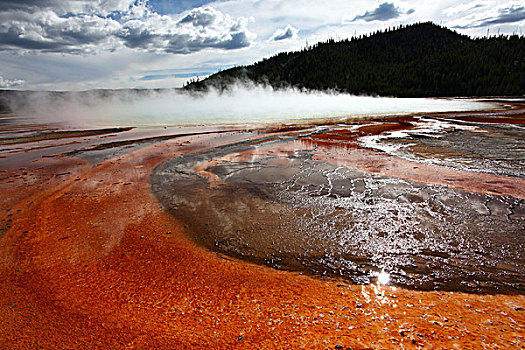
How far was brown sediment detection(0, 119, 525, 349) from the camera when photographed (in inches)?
97.5

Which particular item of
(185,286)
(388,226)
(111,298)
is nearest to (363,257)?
(388,226)

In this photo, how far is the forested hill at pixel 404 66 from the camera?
7100cm

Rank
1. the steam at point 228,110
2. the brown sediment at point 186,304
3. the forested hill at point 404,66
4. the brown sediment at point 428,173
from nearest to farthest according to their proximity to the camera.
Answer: the brown sediment at point 186,304
the brown sediment at point 428,173
the steam at point 228,110
the forested hill at point 404,66

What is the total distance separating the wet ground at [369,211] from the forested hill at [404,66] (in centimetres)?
7075

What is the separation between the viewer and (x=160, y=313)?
9.51 ft

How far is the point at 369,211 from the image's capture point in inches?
205

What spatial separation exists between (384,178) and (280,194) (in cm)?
293

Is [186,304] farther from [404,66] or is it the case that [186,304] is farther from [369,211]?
[404,66]

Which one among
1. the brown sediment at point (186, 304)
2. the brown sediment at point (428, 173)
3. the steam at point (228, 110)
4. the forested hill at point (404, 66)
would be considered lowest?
the brown sediment at point (186, 304)

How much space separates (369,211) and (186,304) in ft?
12.1

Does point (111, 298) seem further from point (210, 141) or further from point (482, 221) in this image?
point (210, 141)

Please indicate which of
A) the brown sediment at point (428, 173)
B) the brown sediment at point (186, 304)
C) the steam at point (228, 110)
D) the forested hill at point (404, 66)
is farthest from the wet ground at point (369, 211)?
the forested hill at point (404, 66)

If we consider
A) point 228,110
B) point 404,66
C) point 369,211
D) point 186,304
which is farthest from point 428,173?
point 404,66

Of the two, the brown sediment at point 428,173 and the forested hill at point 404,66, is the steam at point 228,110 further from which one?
the forested hill at point 404,66
